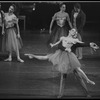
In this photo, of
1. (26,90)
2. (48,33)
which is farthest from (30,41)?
(26,90)

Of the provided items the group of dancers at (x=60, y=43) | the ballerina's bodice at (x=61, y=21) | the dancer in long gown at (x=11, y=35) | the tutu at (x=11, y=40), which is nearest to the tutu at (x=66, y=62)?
the group of dancers at (x=60, y=43)

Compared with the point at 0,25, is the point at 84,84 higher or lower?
lower

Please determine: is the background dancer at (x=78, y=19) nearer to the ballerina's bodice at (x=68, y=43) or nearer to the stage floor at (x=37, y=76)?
the stage floor at (x=37, y=76)

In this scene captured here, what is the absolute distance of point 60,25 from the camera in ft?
23.6

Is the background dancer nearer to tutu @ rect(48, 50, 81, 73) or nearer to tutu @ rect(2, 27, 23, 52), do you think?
tutu @ rect(48, 50, 81, 73)

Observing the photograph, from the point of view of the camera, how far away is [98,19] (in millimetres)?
7031

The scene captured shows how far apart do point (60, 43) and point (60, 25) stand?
19.0 inches

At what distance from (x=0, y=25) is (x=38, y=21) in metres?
0.62

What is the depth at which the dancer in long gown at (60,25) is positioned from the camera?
702 centimetres

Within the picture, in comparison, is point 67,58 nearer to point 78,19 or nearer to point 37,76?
point 37,76

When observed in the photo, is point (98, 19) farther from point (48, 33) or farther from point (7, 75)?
point (7, 75)

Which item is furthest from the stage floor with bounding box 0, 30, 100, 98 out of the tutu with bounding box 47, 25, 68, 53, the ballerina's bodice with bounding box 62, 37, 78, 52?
the ballerina's bodice with bounding box 62, 37, 78, 52

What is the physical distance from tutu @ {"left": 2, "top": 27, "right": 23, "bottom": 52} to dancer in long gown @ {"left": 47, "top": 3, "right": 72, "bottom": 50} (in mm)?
529

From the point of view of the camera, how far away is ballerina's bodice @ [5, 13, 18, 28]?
7218 mm
